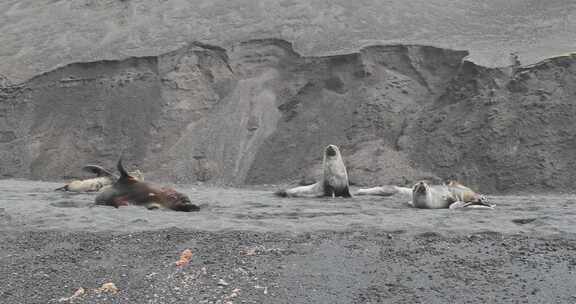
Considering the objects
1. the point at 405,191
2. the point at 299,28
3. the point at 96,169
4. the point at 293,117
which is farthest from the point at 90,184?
the point at 299,28

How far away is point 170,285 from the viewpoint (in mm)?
5512

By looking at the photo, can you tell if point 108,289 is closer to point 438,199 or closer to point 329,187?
point 438,199

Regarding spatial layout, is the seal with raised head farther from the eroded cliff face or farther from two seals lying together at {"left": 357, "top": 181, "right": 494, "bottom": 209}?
the eroded cliff face

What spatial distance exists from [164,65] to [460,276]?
13.2 metres

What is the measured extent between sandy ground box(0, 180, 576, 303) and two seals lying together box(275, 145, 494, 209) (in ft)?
3.42

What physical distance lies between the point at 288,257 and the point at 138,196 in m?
3.54

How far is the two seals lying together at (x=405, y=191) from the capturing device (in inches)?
369

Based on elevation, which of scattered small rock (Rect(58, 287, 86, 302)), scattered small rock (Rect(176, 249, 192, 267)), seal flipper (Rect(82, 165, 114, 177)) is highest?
seal flipper (Rect(82, 165, 114, 177))

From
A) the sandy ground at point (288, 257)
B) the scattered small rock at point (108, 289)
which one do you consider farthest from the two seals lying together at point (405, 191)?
the scattered small rock at point (108, 289)

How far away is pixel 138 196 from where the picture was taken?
29.2 feet

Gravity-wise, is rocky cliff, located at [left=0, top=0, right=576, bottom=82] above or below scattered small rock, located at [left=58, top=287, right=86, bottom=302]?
above

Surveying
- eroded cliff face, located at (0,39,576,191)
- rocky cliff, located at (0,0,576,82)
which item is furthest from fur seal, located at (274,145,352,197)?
rocky cliff, located at (0,0,576,82)

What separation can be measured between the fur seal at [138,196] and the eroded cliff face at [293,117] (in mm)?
5269

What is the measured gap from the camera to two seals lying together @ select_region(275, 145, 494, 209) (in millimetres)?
9383
